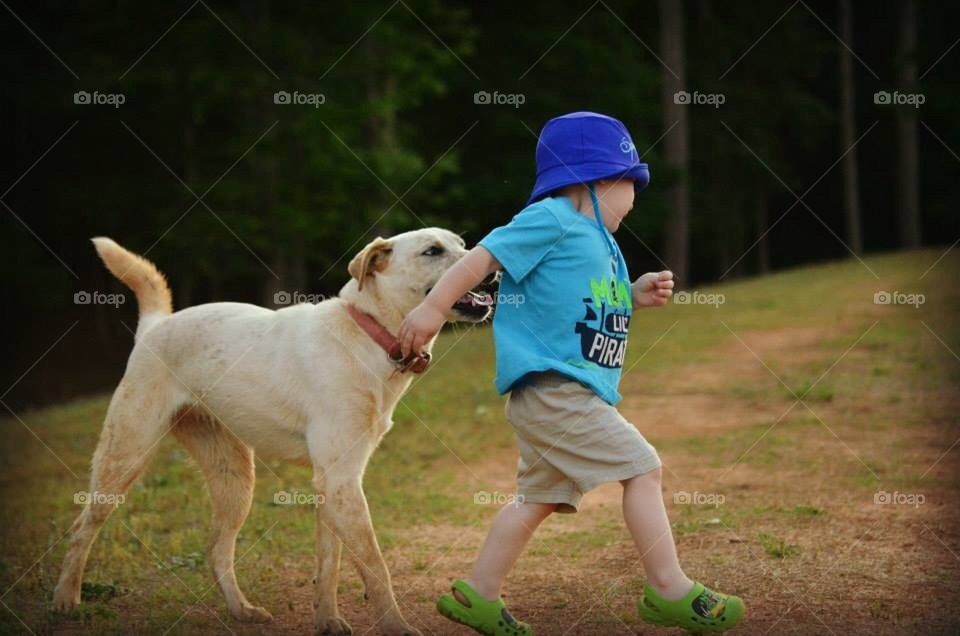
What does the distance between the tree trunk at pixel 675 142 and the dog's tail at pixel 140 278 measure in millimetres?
20002

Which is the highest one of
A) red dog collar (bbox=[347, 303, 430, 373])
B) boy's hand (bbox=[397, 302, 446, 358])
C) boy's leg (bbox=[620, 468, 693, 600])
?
boy's hand (bbox=[397, 302, 446, 358])

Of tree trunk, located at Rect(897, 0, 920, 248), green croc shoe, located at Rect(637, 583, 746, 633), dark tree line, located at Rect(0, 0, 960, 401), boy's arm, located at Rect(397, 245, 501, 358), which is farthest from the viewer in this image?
tree trunk, located at Rect(897, 0, 920, 248)

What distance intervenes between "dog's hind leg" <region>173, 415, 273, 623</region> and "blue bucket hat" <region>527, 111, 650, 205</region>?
212cm

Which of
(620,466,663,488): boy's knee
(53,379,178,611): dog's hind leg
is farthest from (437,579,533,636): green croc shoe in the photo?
(53,379,178,611): dog's hind leg

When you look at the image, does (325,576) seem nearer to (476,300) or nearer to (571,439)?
(476,300)

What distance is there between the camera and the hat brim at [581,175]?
408 cm

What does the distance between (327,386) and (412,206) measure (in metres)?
16.4

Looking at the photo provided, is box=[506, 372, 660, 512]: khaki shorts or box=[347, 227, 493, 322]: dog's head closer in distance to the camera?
box=[506, 372, 660, 512]: khaki shorts

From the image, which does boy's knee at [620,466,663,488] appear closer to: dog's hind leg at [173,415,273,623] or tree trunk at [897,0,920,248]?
dog's hind leg at [173,415,273,623]

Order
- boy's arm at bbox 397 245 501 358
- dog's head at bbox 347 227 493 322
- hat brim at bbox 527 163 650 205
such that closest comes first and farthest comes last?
boy's arm at bbox 397 245 501 358, hat brim at bbox 527 163 650 205, dog's head at bbox 347 227 493 322

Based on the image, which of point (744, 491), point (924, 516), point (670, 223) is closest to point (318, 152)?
point (670, 223)

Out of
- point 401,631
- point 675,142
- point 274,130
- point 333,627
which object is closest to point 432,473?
point 333,627

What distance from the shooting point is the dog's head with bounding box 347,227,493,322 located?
4914 millimetres

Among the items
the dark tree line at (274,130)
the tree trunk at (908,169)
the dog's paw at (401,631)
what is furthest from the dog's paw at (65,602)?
the tree trunk at (908,169)
